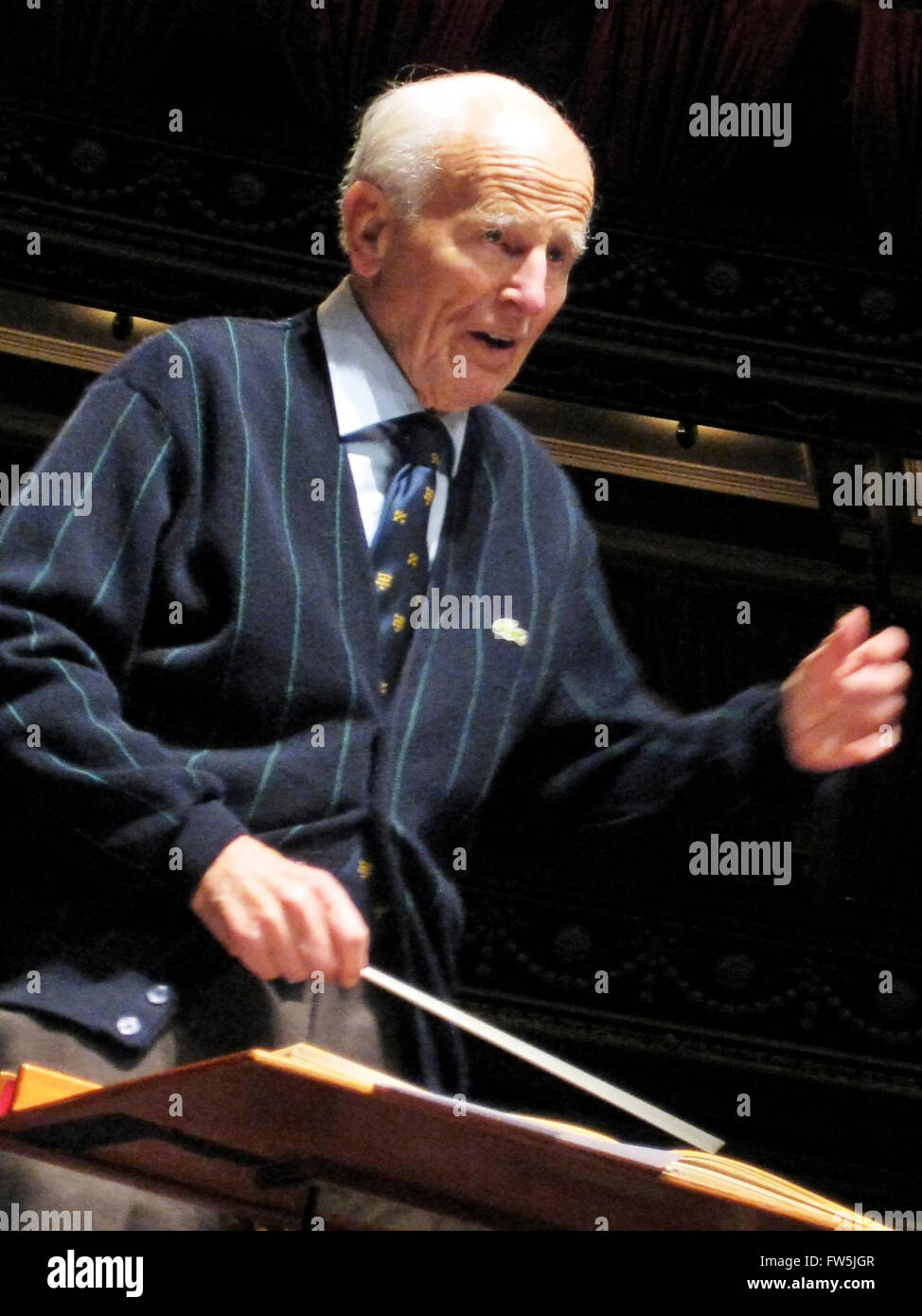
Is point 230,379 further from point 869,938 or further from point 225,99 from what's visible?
point 869,938

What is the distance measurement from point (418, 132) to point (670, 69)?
7.43 ft

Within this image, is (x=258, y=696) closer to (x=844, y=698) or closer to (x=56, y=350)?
(x=844, y=698)

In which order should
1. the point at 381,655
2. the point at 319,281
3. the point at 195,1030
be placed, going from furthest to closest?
the point at 319,281
the point at 381,655
the point at 195,1030

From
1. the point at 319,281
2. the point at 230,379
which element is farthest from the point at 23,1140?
the point at 319,281

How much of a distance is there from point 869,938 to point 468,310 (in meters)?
3.36

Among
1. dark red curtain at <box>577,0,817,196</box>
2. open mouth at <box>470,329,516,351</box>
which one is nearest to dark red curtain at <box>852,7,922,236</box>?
dark red curtain at <box>577,0,817,196</box>

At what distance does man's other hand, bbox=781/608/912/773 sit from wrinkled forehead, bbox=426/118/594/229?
557mm

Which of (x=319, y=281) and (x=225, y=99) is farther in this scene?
(x=225, y=99)

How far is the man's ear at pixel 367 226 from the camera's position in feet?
7.72

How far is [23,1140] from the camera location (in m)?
1.70

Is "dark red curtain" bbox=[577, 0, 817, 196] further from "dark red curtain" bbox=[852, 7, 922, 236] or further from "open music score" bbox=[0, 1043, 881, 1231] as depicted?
"open music score" bbox=[0, 1043, 881, 1231]

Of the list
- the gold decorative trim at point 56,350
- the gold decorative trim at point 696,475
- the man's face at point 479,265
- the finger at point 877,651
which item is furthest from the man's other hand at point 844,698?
the gold decorative trim at point 696,475

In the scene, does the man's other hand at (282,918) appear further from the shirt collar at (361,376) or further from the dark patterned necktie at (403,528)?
the shirt collar at (361,376)

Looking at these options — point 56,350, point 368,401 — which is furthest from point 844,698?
point 56,350
